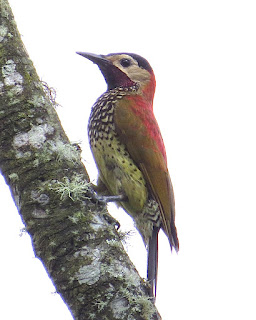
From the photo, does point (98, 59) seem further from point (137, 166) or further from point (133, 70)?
point (137, 166)

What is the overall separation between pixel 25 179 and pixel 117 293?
62cm

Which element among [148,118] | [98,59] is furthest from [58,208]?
[98,59]

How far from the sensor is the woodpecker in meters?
3.54

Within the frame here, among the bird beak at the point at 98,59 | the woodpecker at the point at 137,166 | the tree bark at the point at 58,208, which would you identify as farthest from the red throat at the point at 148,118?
the tree bark at the point at 58,208

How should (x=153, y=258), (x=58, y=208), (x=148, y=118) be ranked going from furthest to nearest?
(x=148, y=118) < (x=153, y=258) < (x=58, y=208)

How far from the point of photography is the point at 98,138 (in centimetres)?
366

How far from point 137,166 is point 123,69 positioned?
3.37ft

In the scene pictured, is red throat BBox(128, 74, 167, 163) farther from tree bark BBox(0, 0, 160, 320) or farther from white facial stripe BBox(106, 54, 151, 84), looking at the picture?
tree bark BBox(0, 0, 160, 320)

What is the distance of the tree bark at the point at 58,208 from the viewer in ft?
6.72

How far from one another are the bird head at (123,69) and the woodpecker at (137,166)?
427mm

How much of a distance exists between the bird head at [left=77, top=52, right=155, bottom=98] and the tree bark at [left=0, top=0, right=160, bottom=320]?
179cm

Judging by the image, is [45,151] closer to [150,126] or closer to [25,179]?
[25,179]

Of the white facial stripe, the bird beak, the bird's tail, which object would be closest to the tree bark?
the bird's tail

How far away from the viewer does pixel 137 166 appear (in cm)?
361
